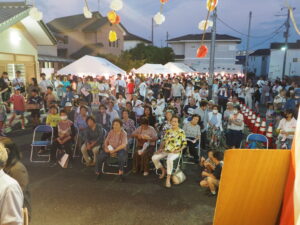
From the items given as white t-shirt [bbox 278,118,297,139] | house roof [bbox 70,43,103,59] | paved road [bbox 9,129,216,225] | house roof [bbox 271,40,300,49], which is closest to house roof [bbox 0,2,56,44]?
paved road [bbox 9,129,216,225]

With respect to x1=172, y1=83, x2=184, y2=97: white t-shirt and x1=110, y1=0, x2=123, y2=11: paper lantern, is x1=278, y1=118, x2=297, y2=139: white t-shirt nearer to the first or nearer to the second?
x1=110, y1=0, x2=123, y2=11: paper lantern

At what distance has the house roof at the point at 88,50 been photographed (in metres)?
31.4

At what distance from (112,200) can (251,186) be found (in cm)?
373

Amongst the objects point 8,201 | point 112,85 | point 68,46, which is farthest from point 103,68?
point 68,46

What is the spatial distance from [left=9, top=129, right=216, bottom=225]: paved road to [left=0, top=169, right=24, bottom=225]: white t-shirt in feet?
7.42

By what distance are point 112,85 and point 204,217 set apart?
1171cm

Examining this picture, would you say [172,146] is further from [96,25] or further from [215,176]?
[96,25]

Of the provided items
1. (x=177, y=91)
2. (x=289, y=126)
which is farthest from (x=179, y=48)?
(x=289, y=126)

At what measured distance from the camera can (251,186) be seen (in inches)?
54.4

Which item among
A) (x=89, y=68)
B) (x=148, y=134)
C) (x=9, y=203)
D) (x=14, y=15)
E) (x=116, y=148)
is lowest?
(x=116, y=148)

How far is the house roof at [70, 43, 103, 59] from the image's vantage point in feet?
103

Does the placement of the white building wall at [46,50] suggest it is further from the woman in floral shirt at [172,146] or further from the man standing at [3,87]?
the woman in floral shirt at [172,146]

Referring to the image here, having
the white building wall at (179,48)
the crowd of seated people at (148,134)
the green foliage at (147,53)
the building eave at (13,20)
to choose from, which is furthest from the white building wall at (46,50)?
the white building wall at (179,48)

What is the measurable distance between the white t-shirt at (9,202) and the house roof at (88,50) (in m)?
31.3
